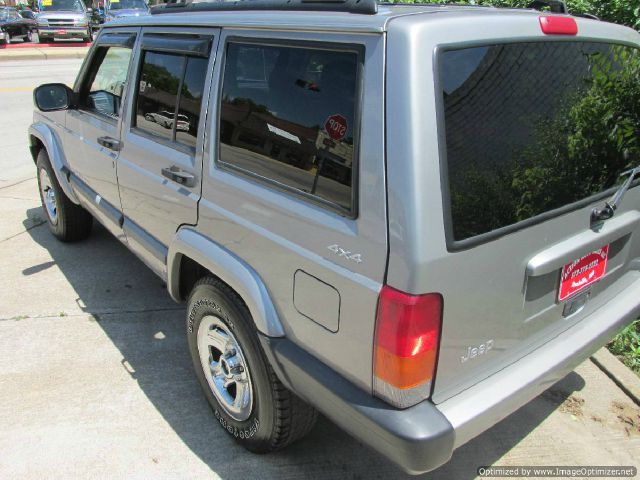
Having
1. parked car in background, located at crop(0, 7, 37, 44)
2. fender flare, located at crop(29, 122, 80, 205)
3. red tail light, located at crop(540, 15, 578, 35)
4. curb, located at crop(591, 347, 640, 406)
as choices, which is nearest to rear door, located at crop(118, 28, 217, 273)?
fender flare, located at crop(29, 122, 80, 205)

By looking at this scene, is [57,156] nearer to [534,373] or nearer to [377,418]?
[377,418]

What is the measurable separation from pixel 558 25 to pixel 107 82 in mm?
2830

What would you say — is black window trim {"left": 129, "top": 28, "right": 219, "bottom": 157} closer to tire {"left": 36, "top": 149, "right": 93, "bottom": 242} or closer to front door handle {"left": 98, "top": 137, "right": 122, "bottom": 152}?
front door handle {"left": 98, "top": 137, "right": 122, "bottom": 152}

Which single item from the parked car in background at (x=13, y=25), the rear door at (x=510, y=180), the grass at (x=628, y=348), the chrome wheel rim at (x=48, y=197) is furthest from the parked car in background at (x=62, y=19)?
the rear door at (x=510, y=180)

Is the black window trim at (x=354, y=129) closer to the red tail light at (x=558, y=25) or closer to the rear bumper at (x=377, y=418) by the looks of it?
the rear bumper at (x=377, y=418)

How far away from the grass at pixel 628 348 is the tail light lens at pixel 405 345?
2186 mm

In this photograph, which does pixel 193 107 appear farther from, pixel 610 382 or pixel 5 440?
pixel 610 382

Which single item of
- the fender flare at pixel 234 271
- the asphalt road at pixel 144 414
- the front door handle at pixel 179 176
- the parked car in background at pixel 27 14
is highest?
the parked car in background at pixel 27 14

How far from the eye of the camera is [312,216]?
191 centimetres

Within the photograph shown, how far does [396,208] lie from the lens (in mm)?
1628

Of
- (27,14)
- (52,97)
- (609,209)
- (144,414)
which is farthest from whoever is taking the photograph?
(27,14)

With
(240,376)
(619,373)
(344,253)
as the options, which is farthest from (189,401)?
(619,373)

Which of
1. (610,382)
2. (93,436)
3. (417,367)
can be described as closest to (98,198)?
(93,436)

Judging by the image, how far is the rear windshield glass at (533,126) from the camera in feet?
5.61
